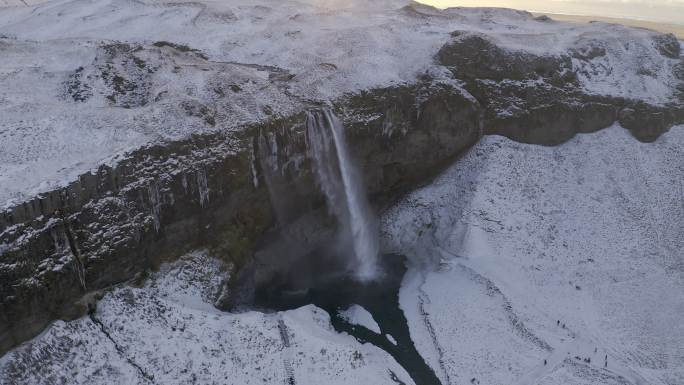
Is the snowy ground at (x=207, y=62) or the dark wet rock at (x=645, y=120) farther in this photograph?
the dark wet rock at (x=645, y=120)

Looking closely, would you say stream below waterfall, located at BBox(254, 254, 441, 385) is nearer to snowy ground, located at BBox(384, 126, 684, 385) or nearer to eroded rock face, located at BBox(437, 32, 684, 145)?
snowy ground, located at BBox(384, 126, 684, 385)

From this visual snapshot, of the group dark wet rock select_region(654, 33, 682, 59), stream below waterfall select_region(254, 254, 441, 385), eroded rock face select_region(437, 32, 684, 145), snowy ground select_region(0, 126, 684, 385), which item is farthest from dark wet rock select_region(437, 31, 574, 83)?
Result: stream below waterfall select_region(254, 254, 441, 385)

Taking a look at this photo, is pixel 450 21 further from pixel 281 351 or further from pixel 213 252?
pixel 281 351

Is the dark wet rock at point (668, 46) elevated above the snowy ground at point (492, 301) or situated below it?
above

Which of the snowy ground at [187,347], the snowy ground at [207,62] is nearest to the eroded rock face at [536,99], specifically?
the snowy ground at [207,62]

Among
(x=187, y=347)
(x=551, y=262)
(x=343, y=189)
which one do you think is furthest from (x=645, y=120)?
(x=187, y=347)

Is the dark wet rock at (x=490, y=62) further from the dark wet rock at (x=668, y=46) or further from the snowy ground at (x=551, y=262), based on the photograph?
the dark wet rock at (x=668, y=46)
